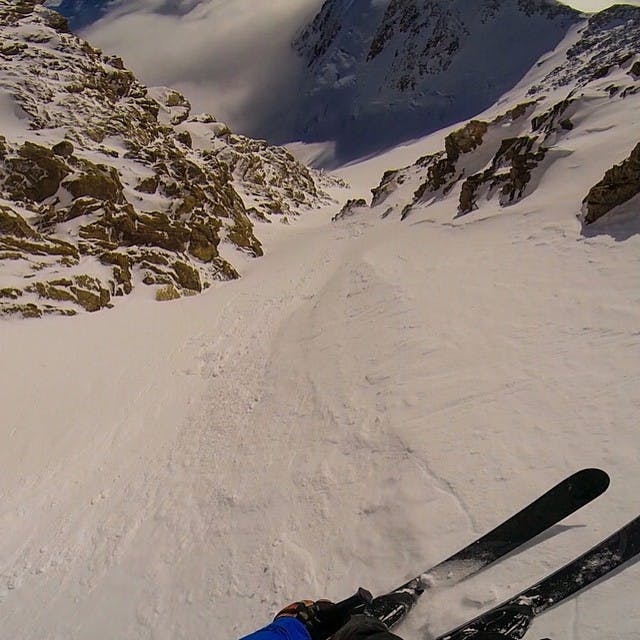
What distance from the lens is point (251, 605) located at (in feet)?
12.7

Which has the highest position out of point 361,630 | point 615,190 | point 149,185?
point 149,185

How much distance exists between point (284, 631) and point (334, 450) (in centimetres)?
275

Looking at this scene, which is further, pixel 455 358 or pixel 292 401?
pixel 292 401

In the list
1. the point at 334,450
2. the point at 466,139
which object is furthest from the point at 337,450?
the point at 466,139

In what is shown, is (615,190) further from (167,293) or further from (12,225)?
(12,225)

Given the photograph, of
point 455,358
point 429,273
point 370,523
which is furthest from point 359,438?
point 429,273

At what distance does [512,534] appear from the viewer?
3316 millimetres

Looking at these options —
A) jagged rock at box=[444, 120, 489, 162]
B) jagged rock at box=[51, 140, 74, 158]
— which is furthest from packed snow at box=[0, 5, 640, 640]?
jagged rock at box=[444, 120, 489, 162]

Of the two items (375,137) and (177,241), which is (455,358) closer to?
(177,241)

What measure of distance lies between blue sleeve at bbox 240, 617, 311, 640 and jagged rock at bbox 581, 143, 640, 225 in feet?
30.8

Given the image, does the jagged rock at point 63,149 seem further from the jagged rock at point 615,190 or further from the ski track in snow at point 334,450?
the jagged rock at point 615,190

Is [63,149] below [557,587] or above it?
above

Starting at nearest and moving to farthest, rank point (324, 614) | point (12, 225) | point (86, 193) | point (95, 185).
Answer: point (324, 614)
point (12, 225)
point (86, 193)
point (95, 185)

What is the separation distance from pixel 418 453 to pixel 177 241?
1830cm
